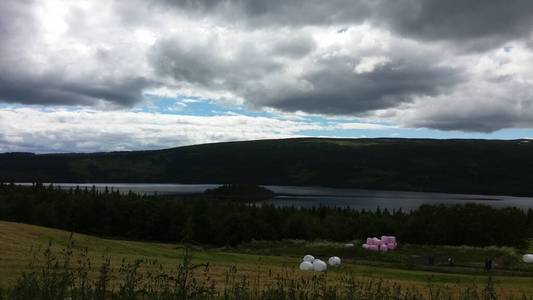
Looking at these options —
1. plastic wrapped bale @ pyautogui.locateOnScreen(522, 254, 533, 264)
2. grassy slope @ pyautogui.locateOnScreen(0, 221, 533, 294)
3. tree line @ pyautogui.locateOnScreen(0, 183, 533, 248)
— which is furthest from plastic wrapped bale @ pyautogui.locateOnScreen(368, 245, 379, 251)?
tree line @ pyautogui.locateOnScreen(0, 183, 533, 248)

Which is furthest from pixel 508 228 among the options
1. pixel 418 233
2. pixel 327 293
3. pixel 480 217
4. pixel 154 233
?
pixel 327 293

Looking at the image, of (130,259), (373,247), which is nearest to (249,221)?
(373,247)

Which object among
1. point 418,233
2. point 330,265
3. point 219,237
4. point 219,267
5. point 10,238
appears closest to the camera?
point 219,267

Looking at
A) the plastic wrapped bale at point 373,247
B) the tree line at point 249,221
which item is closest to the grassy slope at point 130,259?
the plastic wrapped bale at point 373,247

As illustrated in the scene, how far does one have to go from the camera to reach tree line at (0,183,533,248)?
3533 inches

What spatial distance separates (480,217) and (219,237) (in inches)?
1881

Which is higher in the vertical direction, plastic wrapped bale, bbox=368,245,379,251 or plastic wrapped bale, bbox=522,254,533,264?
plastic wrapped bale, bbox=522,254,533,264

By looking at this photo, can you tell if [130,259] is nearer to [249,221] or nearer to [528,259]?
[528,259]

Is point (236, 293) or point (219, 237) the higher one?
point (236, 293)

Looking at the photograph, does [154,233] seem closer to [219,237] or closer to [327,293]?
[219,237]

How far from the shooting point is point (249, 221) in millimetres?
101562

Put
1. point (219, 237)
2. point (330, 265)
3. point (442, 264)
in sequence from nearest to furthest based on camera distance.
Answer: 1. point (330, 265)
2. point (442, 264)
3. point (219, 237)

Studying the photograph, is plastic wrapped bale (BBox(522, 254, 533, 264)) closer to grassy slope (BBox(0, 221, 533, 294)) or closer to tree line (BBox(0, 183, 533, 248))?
grassy slope (BBox(0, 221, 533, 294))

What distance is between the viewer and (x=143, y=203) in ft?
361
